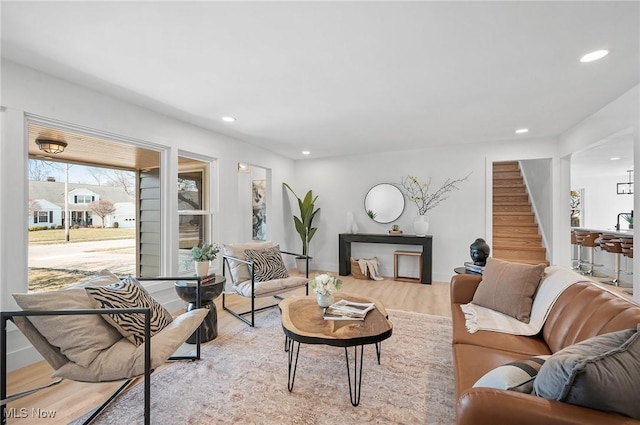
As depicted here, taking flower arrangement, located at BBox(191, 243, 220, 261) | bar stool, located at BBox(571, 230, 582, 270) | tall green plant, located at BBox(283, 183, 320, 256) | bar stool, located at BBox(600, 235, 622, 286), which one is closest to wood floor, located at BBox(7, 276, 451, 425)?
flower arrangement, located at BBox(191, 243, 220, 261)

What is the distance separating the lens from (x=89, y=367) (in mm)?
1506

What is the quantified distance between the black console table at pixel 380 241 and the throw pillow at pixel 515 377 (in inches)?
144

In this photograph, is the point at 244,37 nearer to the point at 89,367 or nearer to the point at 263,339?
the point at 89,367

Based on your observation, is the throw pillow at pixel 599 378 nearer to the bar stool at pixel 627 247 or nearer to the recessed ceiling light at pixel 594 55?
the recessed ceiling light at pixel 594 55

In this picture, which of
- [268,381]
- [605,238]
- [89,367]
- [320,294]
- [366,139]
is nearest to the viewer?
[89,367]

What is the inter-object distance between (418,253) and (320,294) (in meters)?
3.09

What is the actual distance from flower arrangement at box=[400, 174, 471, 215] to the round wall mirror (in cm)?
18

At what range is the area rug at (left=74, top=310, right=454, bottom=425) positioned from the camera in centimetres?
167

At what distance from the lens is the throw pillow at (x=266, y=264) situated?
10.8 feet

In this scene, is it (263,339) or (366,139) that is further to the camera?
(366,139)

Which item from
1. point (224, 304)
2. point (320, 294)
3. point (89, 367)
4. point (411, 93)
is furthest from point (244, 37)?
point (224, 304)

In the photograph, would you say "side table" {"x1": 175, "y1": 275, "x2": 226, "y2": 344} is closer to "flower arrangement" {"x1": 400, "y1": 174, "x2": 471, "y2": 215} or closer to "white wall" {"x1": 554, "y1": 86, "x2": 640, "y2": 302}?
"flower arrangement" {"x1": 400, "y1": 174, "x2": 471, "y2": 215}

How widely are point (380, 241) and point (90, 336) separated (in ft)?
13.6

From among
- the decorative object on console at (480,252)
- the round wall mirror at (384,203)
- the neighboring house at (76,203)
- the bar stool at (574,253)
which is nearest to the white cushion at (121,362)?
the neighboring house at (76,203)
